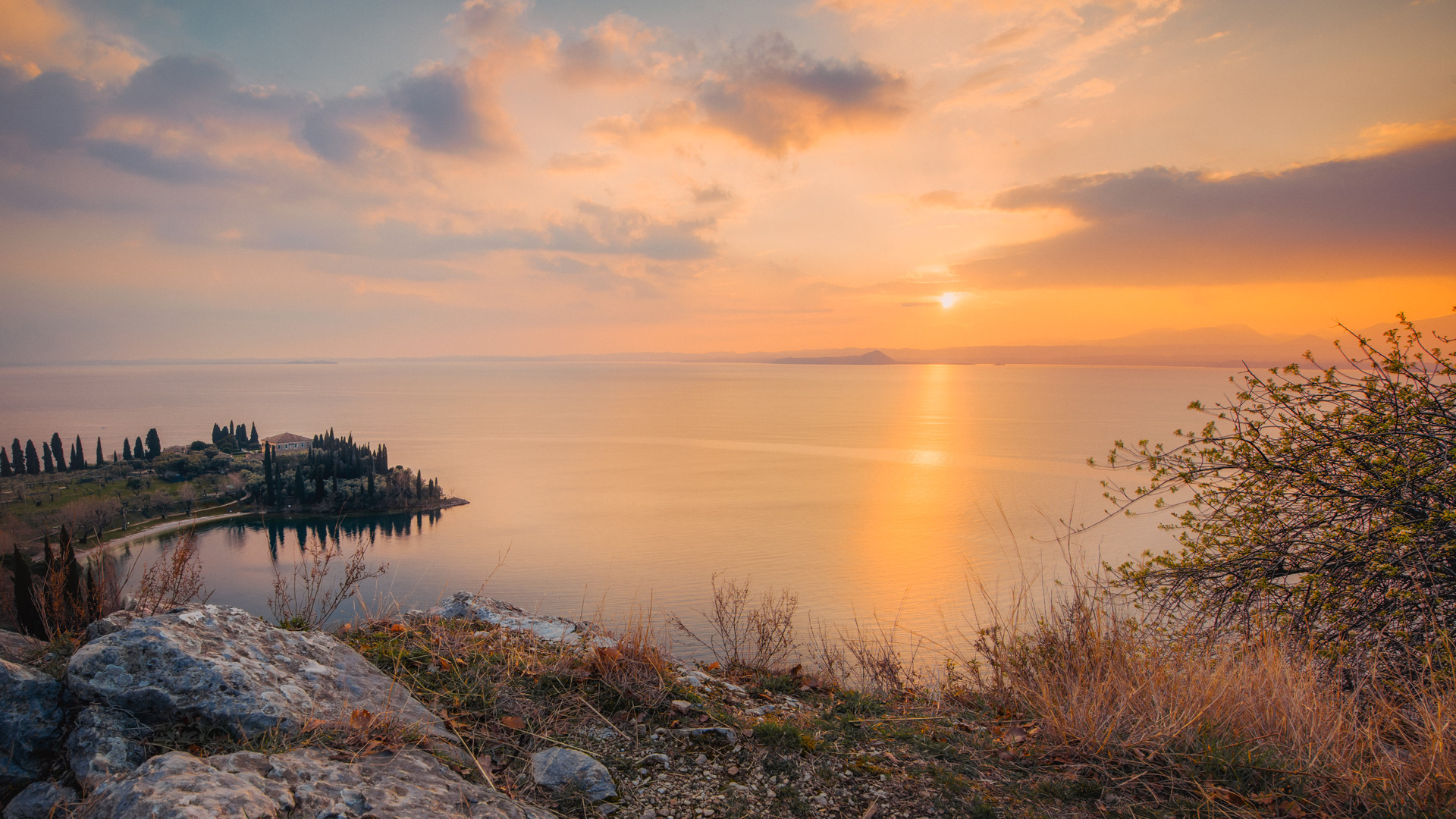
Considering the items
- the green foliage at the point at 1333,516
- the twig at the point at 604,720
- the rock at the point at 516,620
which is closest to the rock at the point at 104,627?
the twig at the point at 604,720

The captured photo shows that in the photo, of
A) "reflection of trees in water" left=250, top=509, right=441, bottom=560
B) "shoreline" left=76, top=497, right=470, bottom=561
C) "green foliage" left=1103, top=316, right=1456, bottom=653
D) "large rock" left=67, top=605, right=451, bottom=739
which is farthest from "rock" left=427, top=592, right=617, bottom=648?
"shoreline" left=76, top=497, right=470, bottom=561

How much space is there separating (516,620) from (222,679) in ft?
10.4

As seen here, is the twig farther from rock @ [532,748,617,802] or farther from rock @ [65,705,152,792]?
Answer: rock @ [65,705,152,792]

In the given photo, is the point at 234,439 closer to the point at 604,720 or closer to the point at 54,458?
the point at 54,458

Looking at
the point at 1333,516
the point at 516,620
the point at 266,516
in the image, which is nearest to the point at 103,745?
the point at 516,620

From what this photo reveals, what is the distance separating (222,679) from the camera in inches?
113

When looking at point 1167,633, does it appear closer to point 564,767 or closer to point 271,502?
point 564,767

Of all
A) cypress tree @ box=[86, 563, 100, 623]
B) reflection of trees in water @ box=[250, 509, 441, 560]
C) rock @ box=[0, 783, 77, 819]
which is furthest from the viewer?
reflection of trees in water @ box=[250, 509, 441, 560]

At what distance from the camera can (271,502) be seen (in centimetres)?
7262

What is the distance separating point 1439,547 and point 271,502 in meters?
91.2

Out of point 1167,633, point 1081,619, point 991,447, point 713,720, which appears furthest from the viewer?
point 991,447

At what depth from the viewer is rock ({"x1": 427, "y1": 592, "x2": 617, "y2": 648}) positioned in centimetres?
529

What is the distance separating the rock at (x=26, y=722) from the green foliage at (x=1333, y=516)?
264 inches

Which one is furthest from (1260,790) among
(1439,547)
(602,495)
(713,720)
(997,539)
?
(602,495)
